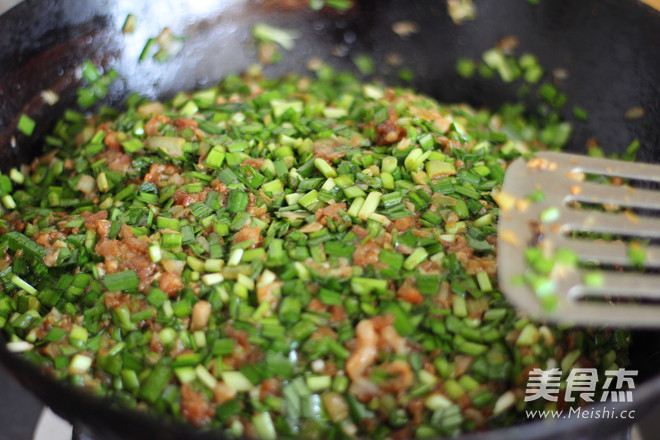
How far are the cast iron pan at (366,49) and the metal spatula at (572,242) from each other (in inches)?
18.8

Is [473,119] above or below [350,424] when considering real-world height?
below

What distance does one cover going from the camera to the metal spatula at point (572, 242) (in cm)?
124

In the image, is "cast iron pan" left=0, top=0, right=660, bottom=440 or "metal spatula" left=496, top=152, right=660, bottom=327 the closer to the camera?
"metal spatula" left=496, top=152, right=660, bottom=327

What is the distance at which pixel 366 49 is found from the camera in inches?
104

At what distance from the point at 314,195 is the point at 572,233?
32.4 inches

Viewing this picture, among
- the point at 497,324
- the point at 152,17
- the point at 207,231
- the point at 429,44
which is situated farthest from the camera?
the point at 429,44

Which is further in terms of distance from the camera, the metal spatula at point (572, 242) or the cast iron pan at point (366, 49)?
the cast iron pan at point (366, 49)

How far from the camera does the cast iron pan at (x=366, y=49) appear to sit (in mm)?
2047

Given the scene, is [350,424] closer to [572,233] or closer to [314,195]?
[314,195]

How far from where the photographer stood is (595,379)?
61.7 inches

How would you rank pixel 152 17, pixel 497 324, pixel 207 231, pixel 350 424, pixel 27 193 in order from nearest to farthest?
pixel 350 424, pixel 497 324, pixel 207 231, pixel 27 193, pixel 152 17

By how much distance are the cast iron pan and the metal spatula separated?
1.57 ft

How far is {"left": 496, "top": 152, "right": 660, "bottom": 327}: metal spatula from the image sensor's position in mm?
1237

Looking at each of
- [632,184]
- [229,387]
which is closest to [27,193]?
[229,387]
